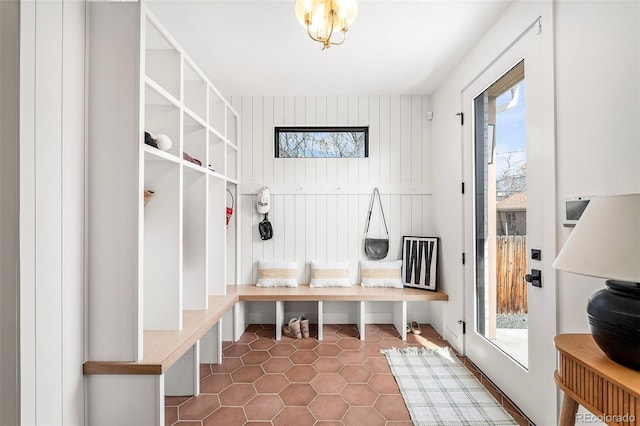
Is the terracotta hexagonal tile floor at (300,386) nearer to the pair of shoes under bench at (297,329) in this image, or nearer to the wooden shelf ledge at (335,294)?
the pair of shoes under bench at (297,329)

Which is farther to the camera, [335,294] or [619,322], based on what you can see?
[335,294]

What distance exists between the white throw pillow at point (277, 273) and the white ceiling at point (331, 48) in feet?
6.45

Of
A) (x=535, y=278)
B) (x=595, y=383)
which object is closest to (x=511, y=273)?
(x=535, y=278)

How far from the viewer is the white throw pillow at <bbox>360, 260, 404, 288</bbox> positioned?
3.30 m

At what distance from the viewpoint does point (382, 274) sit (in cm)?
333

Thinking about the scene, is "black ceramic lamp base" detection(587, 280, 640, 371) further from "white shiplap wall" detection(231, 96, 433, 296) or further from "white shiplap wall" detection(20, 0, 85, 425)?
"white shiplap wall" detection(231, 96, 433, 296)

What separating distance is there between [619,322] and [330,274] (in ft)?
8.30

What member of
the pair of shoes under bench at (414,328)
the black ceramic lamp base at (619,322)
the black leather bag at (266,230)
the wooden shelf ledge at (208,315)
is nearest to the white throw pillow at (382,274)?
the wooden shelf ledge at (208,315)

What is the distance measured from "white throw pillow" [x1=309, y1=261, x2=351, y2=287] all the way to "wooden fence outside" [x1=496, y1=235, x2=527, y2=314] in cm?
156

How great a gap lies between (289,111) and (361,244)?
5.84 ft

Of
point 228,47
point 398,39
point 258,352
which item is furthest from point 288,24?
point 258,352

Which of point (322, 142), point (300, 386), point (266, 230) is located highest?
point (322, 142)

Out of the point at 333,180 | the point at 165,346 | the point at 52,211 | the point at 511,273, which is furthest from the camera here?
the point at 333,180

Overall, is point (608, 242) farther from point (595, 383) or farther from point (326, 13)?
point (326, 13)
